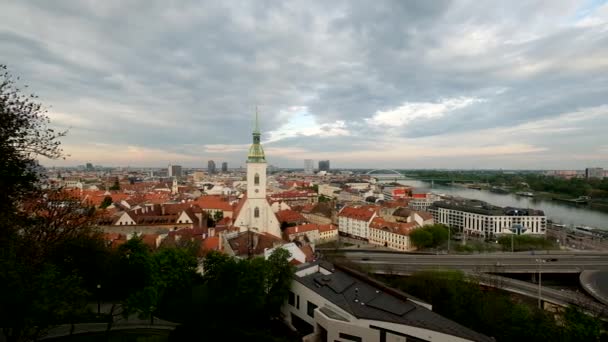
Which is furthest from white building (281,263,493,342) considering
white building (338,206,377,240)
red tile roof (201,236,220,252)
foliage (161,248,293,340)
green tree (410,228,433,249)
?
white building (338,206,377,240)

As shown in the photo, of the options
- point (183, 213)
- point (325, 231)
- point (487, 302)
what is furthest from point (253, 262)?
point (325, 231)

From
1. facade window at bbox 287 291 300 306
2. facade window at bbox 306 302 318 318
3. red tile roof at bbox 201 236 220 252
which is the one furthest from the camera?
red tile roof at bbox 201 236 220 252

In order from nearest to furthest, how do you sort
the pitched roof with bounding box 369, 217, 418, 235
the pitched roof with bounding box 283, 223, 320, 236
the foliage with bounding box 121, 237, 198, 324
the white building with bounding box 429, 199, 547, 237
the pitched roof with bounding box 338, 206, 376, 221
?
the foliage with bounding box 121, 237, 198, 324 → the pitched roof with bounding box 283, 223, 320, 236 → the pitched roof with bounding box 369, 217, 418, 235 → the pitched roof with bounding box 338, 206, 376, 221 → the white building with bounding box 429, 199, 547, 237

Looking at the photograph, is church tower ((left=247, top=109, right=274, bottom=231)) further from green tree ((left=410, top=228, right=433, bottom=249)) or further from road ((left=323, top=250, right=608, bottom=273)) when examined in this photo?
green tree ((left=410, top=228, right=433, bottom=249))

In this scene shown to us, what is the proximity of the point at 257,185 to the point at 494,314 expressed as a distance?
1598 cm

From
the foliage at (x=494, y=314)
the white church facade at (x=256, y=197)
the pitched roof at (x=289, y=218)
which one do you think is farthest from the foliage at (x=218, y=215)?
the foliage at (x=494, y=314)

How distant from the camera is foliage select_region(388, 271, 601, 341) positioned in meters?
9.53

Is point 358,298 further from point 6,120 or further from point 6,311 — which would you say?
point 6,120

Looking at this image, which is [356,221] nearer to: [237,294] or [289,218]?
[289,218]

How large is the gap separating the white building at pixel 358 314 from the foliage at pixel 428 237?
20586mm

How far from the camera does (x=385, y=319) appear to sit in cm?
985

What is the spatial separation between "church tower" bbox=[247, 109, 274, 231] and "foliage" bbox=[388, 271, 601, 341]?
9.86 meters

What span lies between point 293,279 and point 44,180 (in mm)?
8206

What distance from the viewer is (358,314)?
33.4 feet
